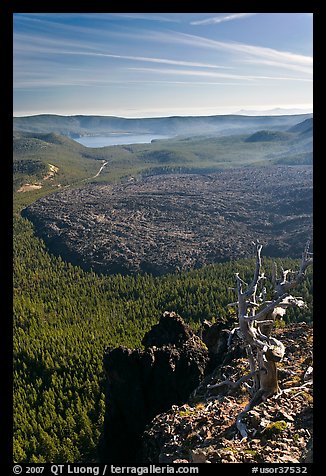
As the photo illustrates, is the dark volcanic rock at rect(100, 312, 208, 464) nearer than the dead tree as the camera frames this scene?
No

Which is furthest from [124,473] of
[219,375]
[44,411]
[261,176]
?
[261,176]

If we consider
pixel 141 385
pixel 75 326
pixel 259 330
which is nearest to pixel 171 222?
pixel 75 326

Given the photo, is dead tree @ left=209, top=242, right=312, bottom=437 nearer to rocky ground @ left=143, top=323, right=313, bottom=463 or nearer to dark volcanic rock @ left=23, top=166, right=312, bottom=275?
rocky ground @ left=143, top=323, right=313, bottom=463

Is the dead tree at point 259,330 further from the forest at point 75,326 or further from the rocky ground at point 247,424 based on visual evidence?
the forest at point 75,326

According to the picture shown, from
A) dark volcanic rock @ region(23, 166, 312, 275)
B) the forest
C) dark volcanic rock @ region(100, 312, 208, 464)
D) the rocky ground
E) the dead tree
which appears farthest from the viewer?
dark volcanic rock @ region(23, 166, 312, 275)

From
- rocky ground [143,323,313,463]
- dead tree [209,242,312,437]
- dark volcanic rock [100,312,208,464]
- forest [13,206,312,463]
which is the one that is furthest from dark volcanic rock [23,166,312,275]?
dead tree [209,242,312,437]
